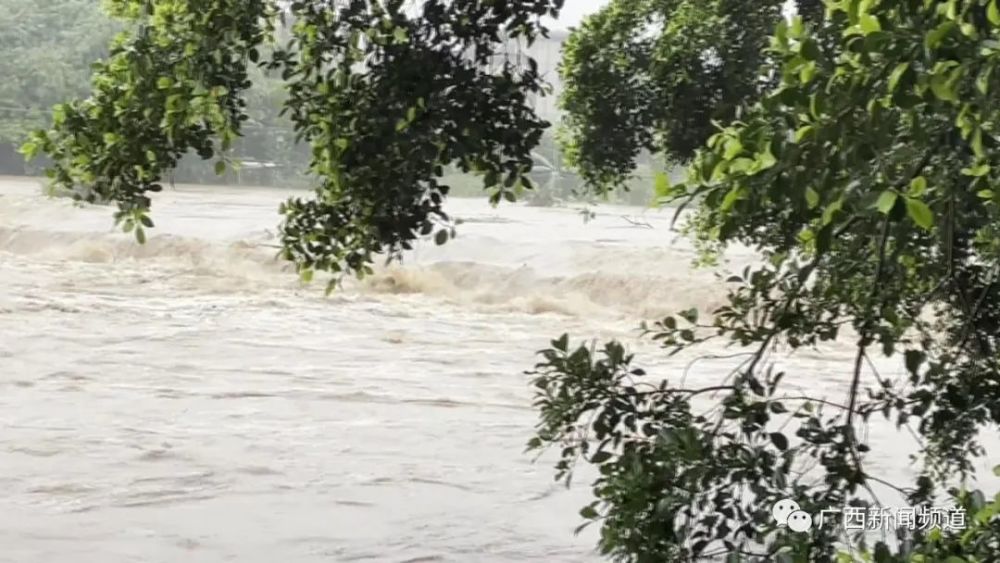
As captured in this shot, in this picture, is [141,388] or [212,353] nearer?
[141,388]

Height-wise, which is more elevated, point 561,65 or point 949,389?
point 561,65

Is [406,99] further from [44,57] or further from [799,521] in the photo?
[44,57]

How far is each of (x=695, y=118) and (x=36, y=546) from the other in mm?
2936

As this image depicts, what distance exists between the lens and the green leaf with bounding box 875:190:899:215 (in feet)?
2.89

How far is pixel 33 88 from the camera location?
507 cm

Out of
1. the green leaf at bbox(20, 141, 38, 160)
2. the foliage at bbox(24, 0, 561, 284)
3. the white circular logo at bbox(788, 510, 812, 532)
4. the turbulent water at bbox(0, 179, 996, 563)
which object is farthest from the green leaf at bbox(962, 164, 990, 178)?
the turbulent water at bbox(0, 179, 996, 563)

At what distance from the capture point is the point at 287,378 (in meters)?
6.00

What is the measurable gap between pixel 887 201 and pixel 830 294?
79 centimetres

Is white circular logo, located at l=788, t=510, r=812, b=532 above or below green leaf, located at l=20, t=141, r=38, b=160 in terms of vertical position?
below

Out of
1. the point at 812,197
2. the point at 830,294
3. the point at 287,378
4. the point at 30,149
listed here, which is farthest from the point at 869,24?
the point at 287,378

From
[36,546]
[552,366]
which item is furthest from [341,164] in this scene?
[36,546]

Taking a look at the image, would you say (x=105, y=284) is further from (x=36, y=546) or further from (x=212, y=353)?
(x=36, y=546)

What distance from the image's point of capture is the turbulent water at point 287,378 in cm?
445

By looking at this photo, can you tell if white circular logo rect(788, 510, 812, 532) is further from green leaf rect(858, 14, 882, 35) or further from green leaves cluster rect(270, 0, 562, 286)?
green leaf rect(858, 14, 882, 35)
